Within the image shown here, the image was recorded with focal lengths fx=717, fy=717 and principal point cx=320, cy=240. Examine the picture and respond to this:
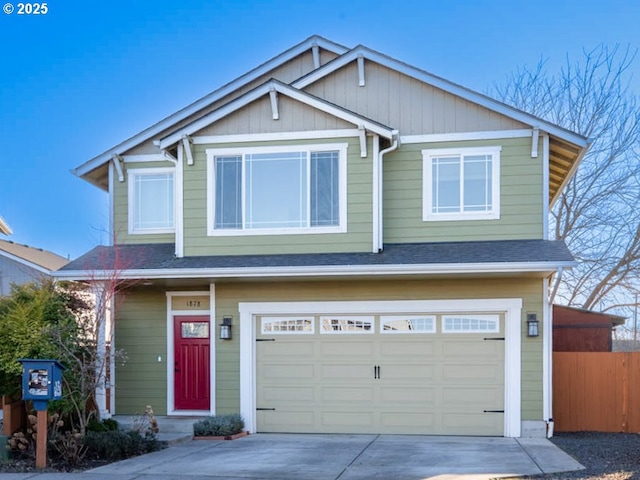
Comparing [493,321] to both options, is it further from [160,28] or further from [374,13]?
[160,28]

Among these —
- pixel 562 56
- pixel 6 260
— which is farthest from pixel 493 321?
pixel 6 260

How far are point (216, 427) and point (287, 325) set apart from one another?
2.16m

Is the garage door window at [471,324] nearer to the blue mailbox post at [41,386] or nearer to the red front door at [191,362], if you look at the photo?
the red front door at [191,362]

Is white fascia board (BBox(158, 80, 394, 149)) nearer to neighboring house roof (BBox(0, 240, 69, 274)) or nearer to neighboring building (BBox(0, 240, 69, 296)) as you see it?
neighboring house roof (BBox(0, 240, 69, 274))

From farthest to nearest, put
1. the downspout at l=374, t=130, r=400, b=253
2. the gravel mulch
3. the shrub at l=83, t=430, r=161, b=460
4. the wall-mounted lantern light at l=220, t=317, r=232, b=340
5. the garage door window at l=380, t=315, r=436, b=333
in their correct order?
1. the wall-mounted lantern light at l=220, t=317, r=232, b=340
2. the garage door window at l=380, t=315, r=436, b=333
3. the downspout at l=374, t=130, r=400, b=253
4. the shrub at l=83, t=430, r=161, b=460
5. the gravel mulch

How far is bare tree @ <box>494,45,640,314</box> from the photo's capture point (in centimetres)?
2075

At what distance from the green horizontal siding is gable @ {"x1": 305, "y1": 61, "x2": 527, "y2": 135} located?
13.0 inches

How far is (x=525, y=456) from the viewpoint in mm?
10047

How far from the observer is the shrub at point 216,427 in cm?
1212

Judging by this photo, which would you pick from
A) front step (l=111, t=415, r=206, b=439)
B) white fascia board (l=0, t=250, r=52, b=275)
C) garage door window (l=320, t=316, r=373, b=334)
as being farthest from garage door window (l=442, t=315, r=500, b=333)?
white fascia board (l=0, t=250, r=52, b=275)

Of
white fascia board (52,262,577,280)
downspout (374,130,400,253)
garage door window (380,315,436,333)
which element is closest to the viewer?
white fascia board (52,262,577,280)

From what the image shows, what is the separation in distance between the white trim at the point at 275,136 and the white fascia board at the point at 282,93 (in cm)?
19

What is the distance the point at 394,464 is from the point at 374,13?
12311 millimetres

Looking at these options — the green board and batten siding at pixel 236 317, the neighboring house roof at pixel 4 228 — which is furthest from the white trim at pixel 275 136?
the neighboring house roof at pixel 4 228
